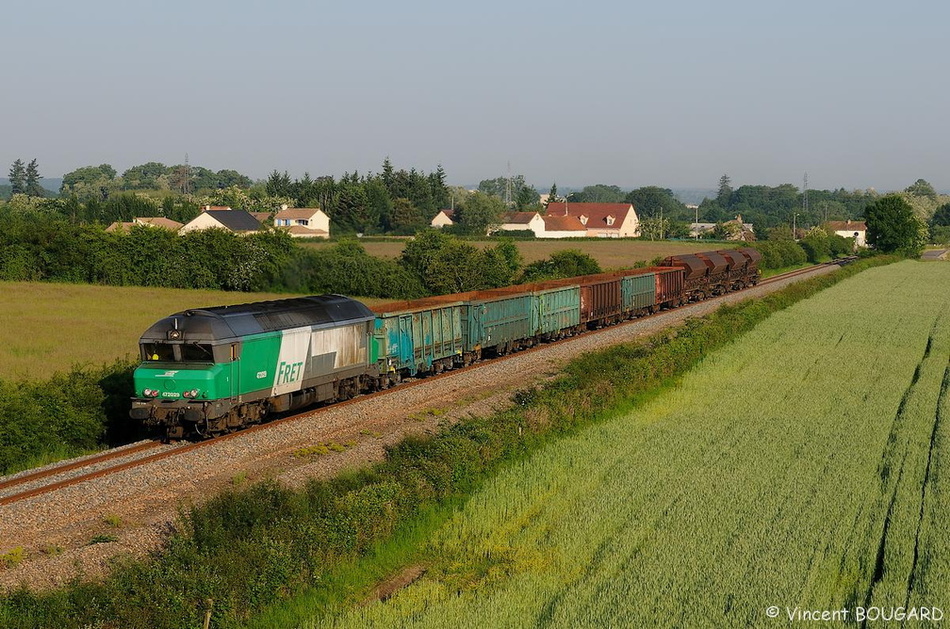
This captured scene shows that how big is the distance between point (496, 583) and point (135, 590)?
17.1 feet

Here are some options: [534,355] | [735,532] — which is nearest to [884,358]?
[534,355]

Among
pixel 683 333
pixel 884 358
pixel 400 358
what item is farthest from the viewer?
pixel 683 333

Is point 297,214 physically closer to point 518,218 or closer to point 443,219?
point 443,219

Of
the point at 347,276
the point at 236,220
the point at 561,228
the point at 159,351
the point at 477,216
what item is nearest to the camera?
the point at 159,351

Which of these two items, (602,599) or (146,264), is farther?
(146,264)

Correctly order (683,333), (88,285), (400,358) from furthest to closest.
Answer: (88,285)
(683,333)
(400,358)

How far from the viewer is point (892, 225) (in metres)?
134

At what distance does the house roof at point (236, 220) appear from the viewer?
126 metres

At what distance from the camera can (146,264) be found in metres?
74.6

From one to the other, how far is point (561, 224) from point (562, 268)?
105975mm

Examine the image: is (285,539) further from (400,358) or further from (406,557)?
(400,358)

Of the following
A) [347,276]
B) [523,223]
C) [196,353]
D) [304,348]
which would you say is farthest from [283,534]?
[523,223]

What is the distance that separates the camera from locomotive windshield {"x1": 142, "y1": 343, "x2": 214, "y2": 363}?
24.0m

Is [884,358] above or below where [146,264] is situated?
below
